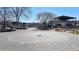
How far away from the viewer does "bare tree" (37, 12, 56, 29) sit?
127 inches

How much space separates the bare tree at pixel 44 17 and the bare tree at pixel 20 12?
0.16 meters

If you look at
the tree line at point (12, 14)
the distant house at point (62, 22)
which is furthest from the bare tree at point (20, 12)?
the distant house at point (62, 22)

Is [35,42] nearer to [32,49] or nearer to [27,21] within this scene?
[32,49]

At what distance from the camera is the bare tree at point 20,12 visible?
126 inches

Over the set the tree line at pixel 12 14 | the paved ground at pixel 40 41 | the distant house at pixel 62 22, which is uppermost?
the tree line at pixel 12 14

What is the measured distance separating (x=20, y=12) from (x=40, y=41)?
0.49 metres

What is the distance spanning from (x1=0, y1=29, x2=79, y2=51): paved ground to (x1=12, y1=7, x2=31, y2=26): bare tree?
0.23 meters

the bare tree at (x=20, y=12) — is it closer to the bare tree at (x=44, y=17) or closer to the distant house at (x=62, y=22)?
the bare tree at (x=44, y=17)

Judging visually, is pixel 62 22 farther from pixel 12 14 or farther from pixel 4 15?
pixel 4 15

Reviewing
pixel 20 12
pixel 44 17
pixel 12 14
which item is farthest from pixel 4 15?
pixel 44 17

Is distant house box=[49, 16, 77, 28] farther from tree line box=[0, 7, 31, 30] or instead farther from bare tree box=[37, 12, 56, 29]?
tree line box=[0, 7, 31, 30]

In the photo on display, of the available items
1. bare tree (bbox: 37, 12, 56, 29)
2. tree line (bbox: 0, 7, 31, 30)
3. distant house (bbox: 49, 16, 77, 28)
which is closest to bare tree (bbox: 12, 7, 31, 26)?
tree line (bbox: 0, 7, 31, 30)
